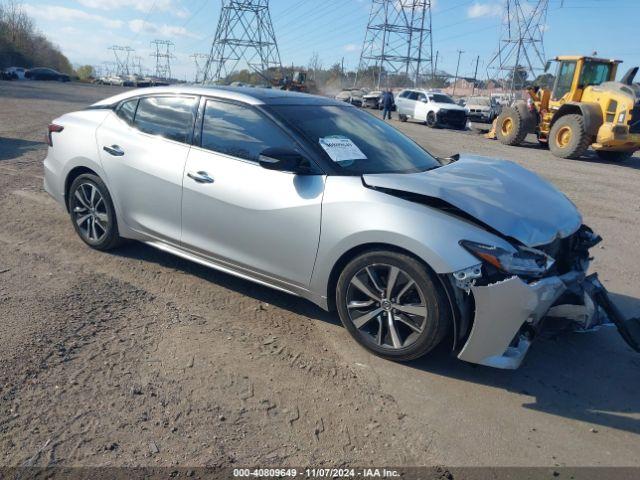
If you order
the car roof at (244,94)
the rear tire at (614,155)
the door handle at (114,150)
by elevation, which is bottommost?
the rear tire at (614,155)

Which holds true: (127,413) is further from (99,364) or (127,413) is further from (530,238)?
(530,238)

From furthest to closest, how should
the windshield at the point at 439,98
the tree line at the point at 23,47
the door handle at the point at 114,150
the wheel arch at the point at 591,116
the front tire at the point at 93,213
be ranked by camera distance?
the tree line at the point at 23,47 → the windshield at the point at 439,98 → the wheel arch at the point at 591,116 → the front tire at the point at 93,213 → the door handle at the point at 114,150

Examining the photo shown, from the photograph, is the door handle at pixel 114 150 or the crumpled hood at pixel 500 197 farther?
the door handle at pixel 114 150

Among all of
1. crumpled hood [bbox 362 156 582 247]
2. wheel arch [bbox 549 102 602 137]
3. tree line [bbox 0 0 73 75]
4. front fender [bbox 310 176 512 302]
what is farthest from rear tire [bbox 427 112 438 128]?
tree line [bbox 0 0 73 75]

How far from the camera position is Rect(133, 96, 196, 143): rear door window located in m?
4.22

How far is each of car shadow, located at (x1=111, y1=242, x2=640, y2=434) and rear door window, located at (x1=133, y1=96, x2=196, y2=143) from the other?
154 centimetres

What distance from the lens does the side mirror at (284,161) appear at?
3.46 metres

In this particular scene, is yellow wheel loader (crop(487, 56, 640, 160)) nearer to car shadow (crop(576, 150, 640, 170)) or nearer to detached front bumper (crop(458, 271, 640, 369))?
car shadow (crop(576, 150, 640, 170))

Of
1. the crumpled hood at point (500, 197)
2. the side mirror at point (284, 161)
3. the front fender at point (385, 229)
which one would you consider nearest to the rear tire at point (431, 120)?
the crumpled hood at point (500, 197)

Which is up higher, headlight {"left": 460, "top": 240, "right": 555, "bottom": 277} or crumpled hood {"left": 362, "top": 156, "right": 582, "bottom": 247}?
crumpled hood {"left": 362, "top": 156, "right": 582, "bottom": 247}

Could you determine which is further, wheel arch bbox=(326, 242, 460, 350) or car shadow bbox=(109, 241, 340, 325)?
car shadow bbox=(109, 241, 340, 325)

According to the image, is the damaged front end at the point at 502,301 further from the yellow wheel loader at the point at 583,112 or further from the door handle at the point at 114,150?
the yellow wheel loader at the point at 583,112

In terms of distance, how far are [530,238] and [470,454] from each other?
1.34m

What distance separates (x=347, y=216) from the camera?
3340mm
